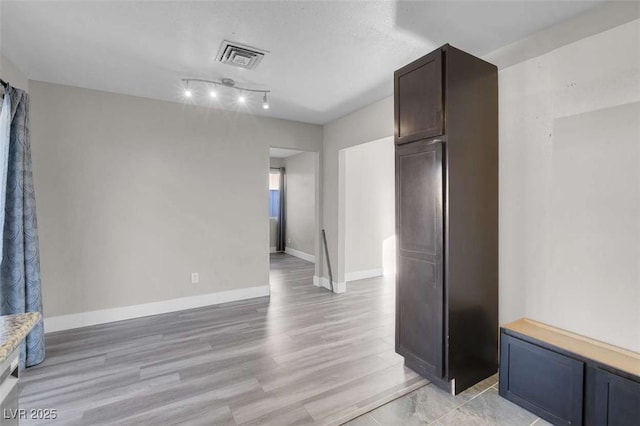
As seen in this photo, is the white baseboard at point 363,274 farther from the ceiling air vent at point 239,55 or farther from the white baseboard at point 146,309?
the ceiling air vent at point 239,55

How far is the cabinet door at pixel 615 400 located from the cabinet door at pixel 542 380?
8 centimetres

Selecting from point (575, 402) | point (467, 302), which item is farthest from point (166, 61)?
point (575, 402)

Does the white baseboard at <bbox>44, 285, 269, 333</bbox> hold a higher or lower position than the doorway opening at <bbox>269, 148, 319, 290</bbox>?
lower

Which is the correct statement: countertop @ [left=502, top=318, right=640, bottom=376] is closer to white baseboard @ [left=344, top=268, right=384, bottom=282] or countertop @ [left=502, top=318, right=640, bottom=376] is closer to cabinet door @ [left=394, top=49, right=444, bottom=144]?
cabinet door @ [left=394, top=49, right=444, bottom=144]

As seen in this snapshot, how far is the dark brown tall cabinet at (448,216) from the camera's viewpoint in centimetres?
203

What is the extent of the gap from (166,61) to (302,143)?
2338mm

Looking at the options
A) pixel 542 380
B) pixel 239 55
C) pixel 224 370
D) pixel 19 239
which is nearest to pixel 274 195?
pixel 239 55

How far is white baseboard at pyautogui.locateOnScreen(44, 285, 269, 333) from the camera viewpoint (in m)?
3.16

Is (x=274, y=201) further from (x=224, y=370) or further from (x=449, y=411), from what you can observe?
(x=449, y=411)

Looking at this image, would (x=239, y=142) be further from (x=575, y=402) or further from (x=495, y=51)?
(x=575, y=402)

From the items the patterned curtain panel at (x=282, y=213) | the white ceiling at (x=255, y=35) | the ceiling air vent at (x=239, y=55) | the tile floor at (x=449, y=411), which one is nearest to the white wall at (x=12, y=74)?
the white ceiling at (x=255, y=35)

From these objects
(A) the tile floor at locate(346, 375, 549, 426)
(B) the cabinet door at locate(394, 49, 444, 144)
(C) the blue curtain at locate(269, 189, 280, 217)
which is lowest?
(A) the tile floor at locate(346, 375, 549, 426)

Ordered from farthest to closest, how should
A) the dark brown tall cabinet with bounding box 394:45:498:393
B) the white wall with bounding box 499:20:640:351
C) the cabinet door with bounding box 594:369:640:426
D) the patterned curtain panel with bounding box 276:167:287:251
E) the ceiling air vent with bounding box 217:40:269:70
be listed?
the patterned curtain panel with bounding box 276:167:287:251 < the ceiling air vent with bounding box 217:40:269:70 < the dark brown tall cabinet with bounding box 394:45:498:393 < the white wall with bounding box 499:20:640:351 < the cabinet door with bounding box 594:369:640:426

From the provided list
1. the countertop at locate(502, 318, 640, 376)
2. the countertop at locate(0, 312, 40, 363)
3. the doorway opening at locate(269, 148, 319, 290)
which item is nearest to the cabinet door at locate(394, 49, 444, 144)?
the countertop at locate(502, 318, 640, 376)
